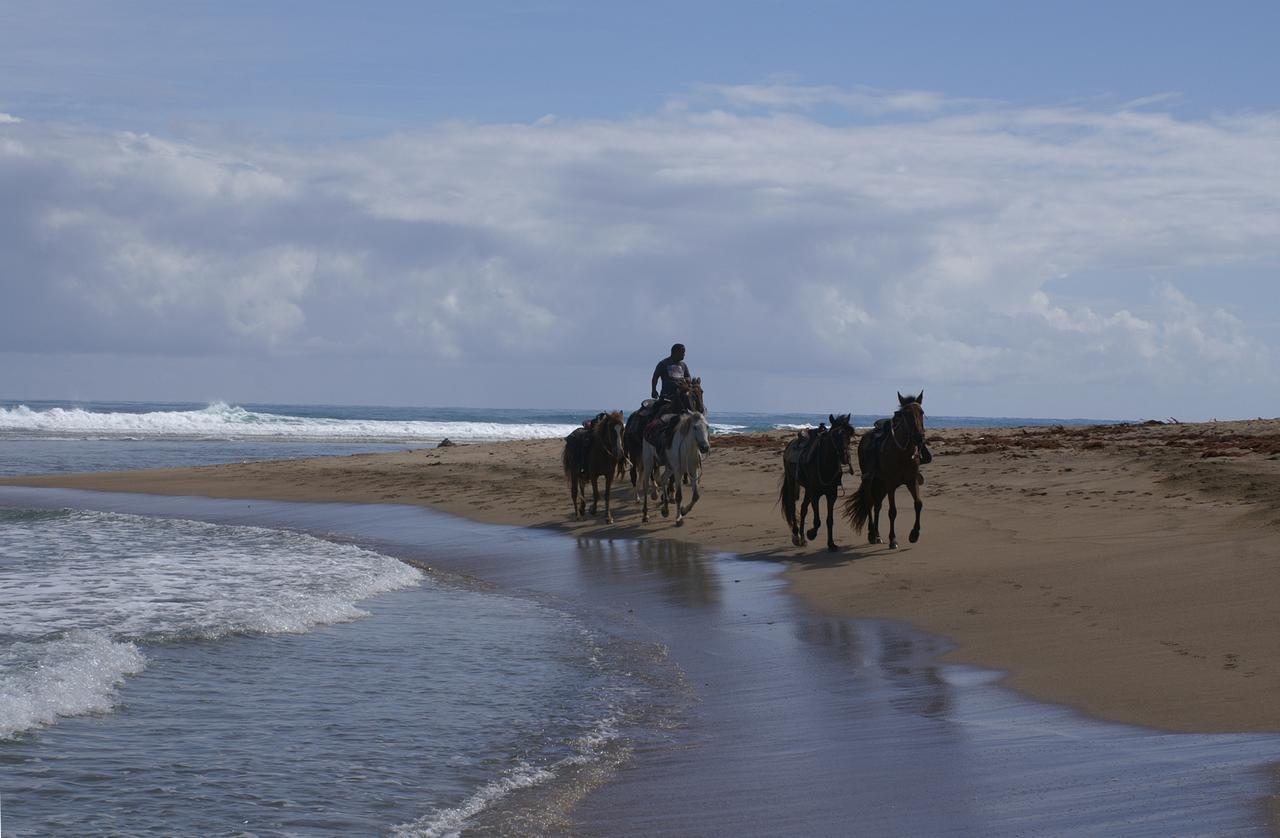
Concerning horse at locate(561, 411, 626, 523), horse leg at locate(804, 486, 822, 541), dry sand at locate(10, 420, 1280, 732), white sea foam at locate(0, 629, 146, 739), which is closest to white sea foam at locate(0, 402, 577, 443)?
dry sand at locate(10, 420, 1280, 732)

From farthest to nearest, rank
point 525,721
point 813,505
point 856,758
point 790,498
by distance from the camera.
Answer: point 813,505
point 790,498
point 525,721
point 856,758

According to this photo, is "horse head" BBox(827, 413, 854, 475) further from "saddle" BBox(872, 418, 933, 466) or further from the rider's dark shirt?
the rider's dark shirt

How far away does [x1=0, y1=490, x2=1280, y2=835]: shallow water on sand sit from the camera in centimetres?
480

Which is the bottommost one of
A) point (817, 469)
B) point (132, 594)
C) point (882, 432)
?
point (132, 594)

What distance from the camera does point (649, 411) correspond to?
18375mm

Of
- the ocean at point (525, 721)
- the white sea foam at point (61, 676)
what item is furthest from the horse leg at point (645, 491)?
the white sea foam at point (61, 676)

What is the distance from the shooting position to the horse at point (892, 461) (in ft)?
44.8

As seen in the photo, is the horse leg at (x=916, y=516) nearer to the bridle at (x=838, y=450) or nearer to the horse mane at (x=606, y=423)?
the bridle at (x=838, y=450)

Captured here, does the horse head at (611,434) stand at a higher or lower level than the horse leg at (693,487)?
higher

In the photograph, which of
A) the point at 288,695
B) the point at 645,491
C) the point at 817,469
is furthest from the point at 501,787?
the point at 645,491

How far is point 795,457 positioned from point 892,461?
140 centimetres

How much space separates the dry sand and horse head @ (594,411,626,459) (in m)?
1.06

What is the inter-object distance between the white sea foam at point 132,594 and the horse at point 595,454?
4.34 m

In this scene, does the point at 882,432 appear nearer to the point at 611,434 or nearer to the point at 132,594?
the point at 611,434
